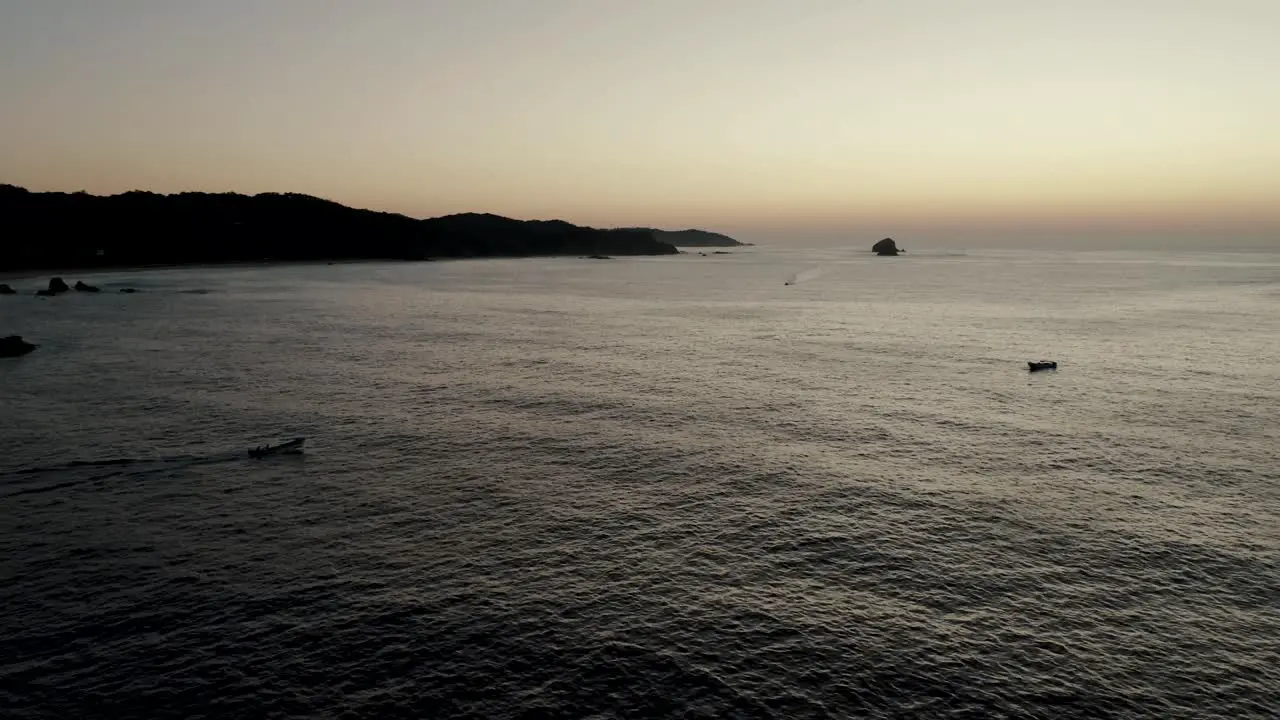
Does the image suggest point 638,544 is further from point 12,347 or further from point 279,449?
point 12,347

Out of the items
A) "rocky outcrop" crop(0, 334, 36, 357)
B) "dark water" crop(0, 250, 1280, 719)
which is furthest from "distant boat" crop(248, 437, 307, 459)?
"rocky outcrop" crop(0, 334, 36, 357)

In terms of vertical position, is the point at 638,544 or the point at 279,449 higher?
the point at 279,449

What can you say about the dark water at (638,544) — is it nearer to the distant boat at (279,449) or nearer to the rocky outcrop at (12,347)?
the distant boat at (279,449)

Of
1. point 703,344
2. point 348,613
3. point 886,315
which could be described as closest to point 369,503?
point 348,613

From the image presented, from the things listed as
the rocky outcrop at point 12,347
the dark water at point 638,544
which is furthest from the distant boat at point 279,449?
the rocky outcrop at point 12,347

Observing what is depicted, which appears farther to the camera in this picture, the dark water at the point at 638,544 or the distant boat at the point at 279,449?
the distant boat at the point at 279,449

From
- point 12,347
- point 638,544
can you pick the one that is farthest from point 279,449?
point 12,347
